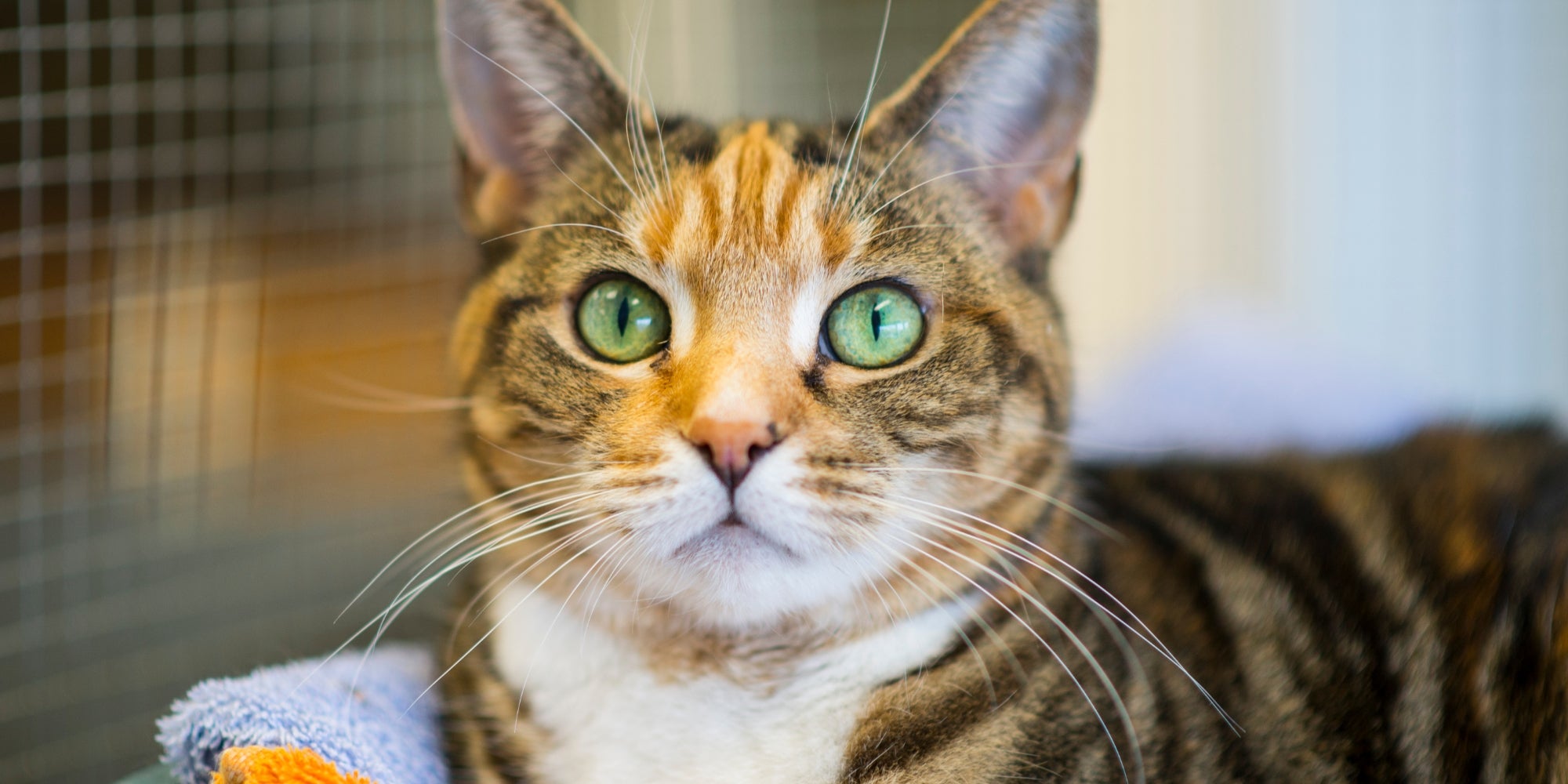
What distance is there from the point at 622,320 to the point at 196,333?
1.97 m

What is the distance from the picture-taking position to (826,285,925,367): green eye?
0.92 meters

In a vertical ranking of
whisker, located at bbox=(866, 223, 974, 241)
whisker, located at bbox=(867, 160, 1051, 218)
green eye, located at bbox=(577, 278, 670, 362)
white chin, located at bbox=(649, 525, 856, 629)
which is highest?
whisker, located at bbox=(867, 160, 1051, 218)

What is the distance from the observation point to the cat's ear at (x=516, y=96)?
1.02 meters

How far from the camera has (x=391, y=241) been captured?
2725 millimetres

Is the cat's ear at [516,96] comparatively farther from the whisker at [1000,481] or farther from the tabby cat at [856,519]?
the whisker at [1000,481]

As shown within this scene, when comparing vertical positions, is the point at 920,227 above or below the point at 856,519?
above

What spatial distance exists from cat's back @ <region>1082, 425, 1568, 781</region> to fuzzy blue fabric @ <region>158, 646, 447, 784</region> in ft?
2.24

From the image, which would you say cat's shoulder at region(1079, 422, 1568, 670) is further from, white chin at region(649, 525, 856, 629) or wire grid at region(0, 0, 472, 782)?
wire grid at region(0, 0, 472, 782)

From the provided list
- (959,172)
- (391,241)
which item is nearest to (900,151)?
(959,172)

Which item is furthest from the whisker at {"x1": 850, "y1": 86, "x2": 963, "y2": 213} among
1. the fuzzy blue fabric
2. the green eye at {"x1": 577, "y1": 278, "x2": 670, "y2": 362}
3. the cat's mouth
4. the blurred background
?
the blurred background

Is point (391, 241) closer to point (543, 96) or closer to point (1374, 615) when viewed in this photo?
point (543, 96)

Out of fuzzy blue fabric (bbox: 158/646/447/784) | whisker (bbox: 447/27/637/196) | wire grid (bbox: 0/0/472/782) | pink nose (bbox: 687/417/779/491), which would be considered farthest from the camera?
wire grid (bbox: 0/0/472/782)

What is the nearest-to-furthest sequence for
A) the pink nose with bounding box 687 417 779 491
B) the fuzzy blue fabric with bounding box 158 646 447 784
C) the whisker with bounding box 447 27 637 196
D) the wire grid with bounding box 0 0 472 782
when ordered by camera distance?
the pink nose with bounding box 687 417 779 491 < the fuzzy blue fabric with bounding box 158 646 447 784 < the whisker with bounding box 447 27 637 196 < the wire grid with bounding box 0 0 472 782

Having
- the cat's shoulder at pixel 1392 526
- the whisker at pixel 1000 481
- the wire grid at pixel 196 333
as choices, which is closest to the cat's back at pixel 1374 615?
the cat's shoulder at pixel 1392 526
